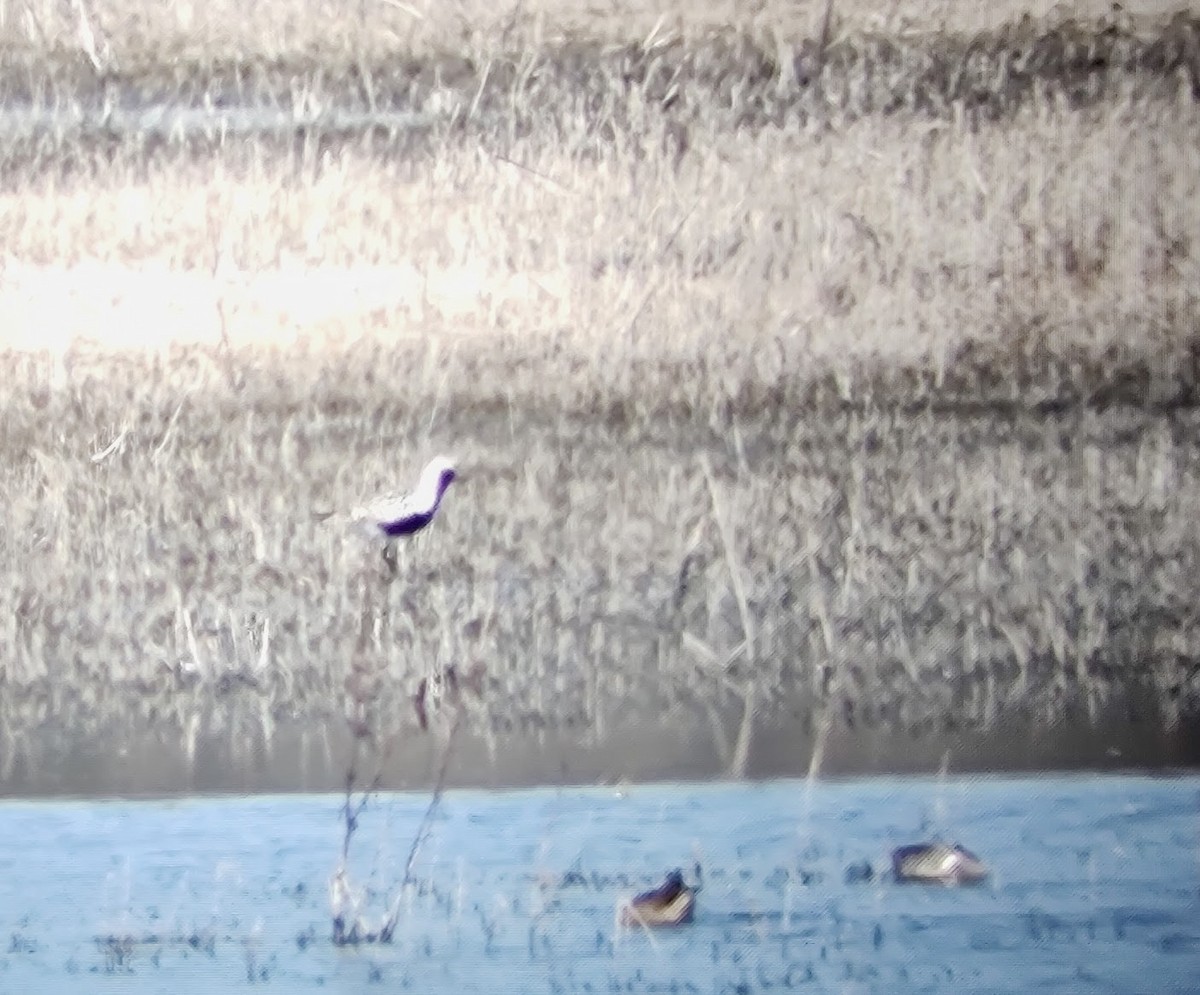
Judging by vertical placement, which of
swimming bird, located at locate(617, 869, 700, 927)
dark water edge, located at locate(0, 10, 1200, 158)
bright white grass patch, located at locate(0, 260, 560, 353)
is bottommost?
A: swimming bird, located at locate(617, 869, 700, 927)

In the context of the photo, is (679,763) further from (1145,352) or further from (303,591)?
(1145,352)

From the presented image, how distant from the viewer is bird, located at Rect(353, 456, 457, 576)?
1.86ft

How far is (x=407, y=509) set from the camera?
0.57 meters

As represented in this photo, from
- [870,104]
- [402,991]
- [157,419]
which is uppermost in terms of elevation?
[870,104]

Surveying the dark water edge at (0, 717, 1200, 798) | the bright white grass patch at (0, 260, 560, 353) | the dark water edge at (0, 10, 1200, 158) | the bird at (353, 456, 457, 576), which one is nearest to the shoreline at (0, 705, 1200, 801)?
the dark water edge at (0, 717, 1200, 798)

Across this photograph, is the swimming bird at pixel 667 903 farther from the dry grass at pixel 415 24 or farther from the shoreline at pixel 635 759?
the dry grass at pixel 415 24

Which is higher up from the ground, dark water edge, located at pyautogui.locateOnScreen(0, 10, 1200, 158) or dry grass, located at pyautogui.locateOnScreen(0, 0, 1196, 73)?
dry grass, located at pyautogui.locateOnScreen(0, 0, 1196, 73)

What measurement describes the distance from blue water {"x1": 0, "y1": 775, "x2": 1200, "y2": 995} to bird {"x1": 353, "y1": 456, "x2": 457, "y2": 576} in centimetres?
14

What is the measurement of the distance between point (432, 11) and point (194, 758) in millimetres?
411

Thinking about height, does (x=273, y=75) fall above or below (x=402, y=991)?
above

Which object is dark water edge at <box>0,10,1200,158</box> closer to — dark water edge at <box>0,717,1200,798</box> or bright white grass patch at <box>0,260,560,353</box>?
bright white grass patch at <box>0,260,560,353</box>

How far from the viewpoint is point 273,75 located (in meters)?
0.58

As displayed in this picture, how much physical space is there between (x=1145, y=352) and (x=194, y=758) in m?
0.54

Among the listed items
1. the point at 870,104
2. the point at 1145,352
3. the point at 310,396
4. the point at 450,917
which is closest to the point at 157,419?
the point at 310,396
